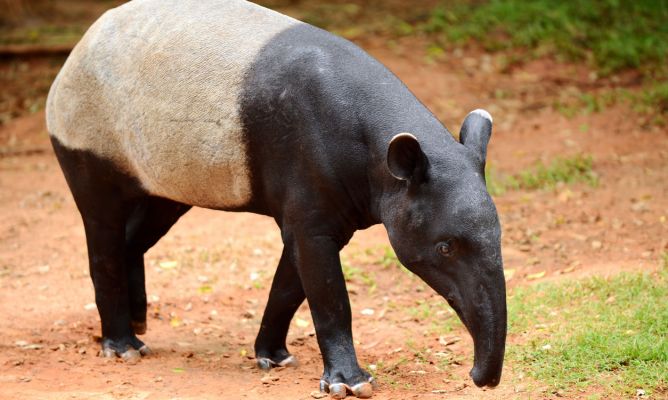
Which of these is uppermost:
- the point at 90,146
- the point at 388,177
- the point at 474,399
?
the point at 388,177

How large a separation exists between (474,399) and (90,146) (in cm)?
270

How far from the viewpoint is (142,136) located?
19.6 feet

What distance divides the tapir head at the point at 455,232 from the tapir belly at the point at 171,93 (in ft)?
3.39

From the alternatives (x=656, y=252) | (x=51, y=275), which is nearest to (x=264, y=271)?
(x=51, y=275)

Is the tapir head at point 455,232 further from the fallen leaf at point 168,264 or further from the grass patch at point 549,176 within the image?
the grass patch at point 549,176

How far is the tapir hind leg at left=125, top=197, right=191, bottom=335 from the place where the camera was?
6.88m

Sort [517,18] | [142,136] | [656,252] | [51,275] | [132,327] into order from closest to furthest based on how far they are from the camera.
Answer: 1. [142,136]
2. [132,327]
3. [656,252]
4. [51,275]
5. [517,18]

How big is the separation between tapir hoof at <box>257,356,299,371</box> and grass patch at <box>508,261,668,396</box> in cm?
130

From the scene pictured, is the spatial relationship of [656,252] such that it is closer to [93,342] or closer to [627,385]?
[627,385]

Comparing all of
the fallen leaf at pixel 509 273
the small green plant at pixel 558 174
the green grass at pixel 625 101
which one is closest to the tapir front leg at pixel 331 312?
the fallen leaf at pixel 509 273

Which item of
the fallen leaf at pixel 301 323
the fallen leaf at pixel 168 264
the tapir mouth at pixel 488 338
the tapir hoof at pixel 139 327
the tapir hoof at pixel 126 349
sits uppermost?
the tapir mouth at pixel 488 338

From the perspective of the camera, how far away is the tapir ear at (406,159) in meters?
4.96

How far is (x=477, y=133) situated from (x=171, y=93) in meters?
1.75

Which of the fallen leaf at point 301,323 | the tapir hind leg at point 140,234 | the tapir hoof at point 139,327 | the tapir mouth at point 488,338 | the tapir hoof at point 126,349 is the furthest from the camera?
the fallen leaf at point 301,323
